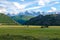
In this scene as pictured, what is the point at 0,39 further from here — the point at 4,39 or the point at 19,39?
the point at 19,39

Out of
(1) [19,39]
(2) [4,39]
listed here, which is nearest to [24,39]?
(1) [19,39]

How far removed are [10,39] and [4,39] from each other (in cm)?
117

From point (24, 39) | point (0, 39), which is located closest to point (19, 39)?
point (24, 39)

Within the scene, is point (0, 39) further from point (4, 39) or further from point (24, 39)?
point (24, 39)

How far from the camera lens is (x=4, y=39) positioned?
36.7 m

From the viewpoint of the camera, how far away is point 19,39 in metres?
38.0

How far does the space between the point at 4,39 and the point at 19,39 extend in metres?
2.97

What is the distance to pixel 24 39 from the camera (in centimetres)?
3834

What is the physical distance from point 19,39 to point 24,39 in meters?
0.98

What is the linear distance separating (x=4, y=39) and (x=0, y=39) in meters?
0.72

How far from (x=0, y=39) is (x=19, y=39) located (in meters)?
3.64

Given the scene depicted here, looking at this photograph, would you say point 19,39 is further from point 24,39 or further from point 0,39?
point 0,39

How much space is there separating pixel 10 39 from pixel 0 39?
1854mm

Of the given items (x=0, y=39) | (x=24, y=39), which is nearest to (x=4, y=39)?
(x=0, y=39)
